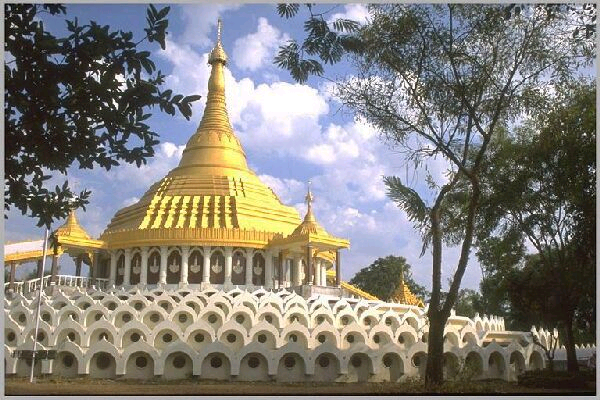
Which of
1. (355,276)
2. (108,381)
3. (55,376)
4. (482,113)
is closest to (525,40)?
(482,113)

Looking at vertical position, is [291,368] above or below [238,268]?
below

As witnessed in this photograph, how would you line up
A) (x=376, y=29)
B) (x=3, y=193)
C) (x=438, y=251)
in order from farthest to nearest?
(x=376, y=29) < (x=438, y=251) < (x=3, y=193)

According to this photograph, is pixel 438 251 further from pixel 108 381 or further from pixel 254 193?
pixel 254 193

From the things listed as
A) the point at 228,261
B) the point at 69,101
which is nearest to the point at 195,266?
the point at 228,261

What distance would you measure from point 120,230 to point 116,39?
836 inches

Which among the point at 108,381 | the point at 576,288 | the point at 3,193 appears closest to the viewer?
the point at 3,193

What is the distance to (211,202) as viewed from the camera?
94.4 ft

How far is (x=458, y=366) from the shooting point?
20062 mm

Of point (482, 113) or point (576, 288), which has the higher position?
point (482, 113)

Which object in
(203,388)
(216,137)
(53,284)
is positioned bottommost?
(203,388)

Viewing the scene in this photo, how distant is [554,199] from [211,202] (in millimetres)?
15110

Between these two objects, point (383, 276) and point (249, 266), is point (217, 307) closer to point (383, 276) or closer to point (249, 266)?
point (249, 266)

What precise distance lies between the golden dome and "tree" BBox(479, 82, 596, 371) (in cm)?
1132

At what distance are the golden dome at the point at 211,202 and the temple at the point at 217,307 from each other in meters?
0.06
